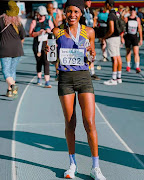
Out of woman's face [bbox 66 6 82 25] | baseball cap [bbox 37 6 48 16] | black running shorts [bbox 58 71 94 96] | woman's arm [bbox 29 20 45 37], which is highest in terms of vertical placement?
baseball cap [bbox 37 6 48 16]

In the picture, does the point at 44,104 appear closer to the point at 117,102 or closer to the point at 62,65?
the point at 117,102

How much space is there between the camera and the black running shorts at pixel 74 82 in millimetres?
4258

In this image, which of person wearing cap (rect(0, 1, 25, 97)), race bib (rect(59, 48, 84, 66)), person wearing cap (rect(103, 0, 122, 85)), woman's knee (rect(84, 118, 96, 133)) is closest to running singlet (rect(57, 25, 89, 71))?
race bib (rect(59, 48, 84, 66))

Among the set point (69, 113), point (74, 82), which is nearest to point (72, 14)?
point (74, 82)

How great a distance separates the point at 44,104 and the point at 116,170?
3.87 meters

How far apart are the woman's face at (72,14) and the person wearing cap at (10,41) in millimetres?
4273

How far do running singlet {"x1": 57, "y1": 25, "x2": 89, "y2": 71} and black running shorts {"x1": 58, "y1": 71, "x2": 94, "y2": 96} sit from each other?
6 centimetres

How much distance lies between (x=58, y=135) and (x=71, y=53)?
2.25 metres

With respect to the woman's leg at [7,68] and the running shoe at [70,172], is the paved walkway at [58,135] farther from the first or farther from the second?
the woman's leg at [7,68]

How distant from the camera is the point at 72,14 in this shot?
4234mm

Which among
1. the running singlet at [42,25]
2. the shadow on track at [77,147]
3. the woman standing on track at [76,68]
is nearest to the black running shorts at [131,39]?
the running singlet at [42,25]

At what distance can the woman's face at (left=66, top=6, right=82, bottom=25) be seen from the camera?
423 centimetres

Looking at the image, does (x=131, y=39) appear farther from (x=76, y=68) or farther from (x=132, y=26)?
(x=76, y=68)

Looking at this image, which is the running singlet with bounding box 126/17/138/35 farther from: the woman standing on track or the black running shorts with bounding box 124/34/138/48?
the woman standing on track
